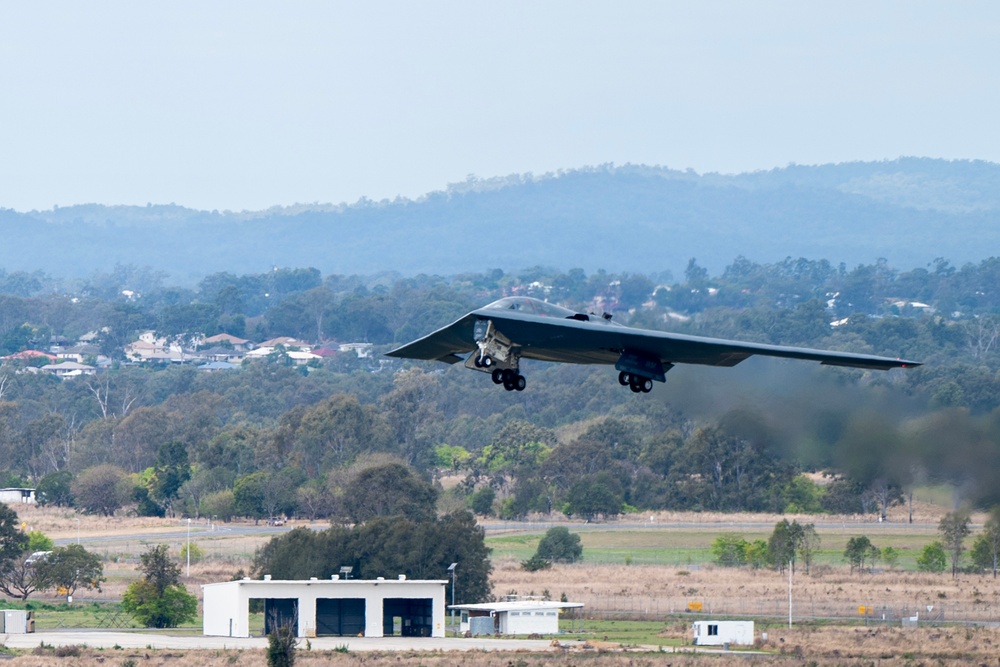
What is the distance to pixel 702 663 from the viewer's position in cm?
7219

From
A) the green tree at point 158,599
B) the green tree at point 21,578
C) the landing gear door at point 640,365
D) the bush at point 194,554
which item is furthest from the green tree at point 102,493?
the landing gear door at point 640,365

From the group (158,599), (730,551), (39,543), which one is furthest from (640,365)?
(39,543)

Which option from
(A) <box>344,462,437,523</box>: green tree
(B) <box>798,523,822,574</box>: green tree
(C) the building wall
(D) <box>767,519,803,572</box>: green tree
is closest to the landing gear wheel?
(C) the building wall

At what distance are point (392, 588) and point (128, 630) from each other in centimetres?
1516

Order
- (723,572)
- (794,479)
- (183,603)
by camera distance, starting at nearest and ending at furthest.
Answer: (183,603), (723,572), (794,479)

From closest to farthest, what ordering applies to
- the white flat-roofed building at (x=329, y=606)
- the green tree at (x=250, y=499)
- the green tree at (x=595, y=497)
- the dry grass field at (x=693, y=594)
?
the dry grass field at (x=693, y=594) < the white flat-roofed building at (x=329, y=606) < the green tree at (x=595, y=497) < the green tree at (x=250, y=499)

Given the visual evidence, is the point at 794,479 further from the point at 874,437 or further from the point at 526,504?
the point at 874,437

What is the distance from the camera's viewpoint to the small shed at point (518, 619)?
278 feet

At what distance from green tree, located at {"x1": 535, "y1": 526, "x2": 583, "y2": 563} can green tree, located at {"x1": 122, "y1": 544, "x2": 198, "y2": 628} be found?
95.6ft

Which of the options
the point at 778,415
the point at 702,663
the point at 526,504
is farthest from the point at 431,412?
the point at 778,415

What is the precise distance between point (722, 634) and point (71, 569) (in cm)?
4396

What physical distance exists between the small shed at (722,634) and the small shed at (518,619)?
831 centimetres

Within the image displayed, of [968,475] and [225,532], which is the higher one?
[968,475]

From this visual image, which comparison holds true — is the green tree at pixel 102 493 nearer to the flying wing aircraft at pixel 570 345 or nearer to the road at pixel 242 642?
the road at pixel 242 642
